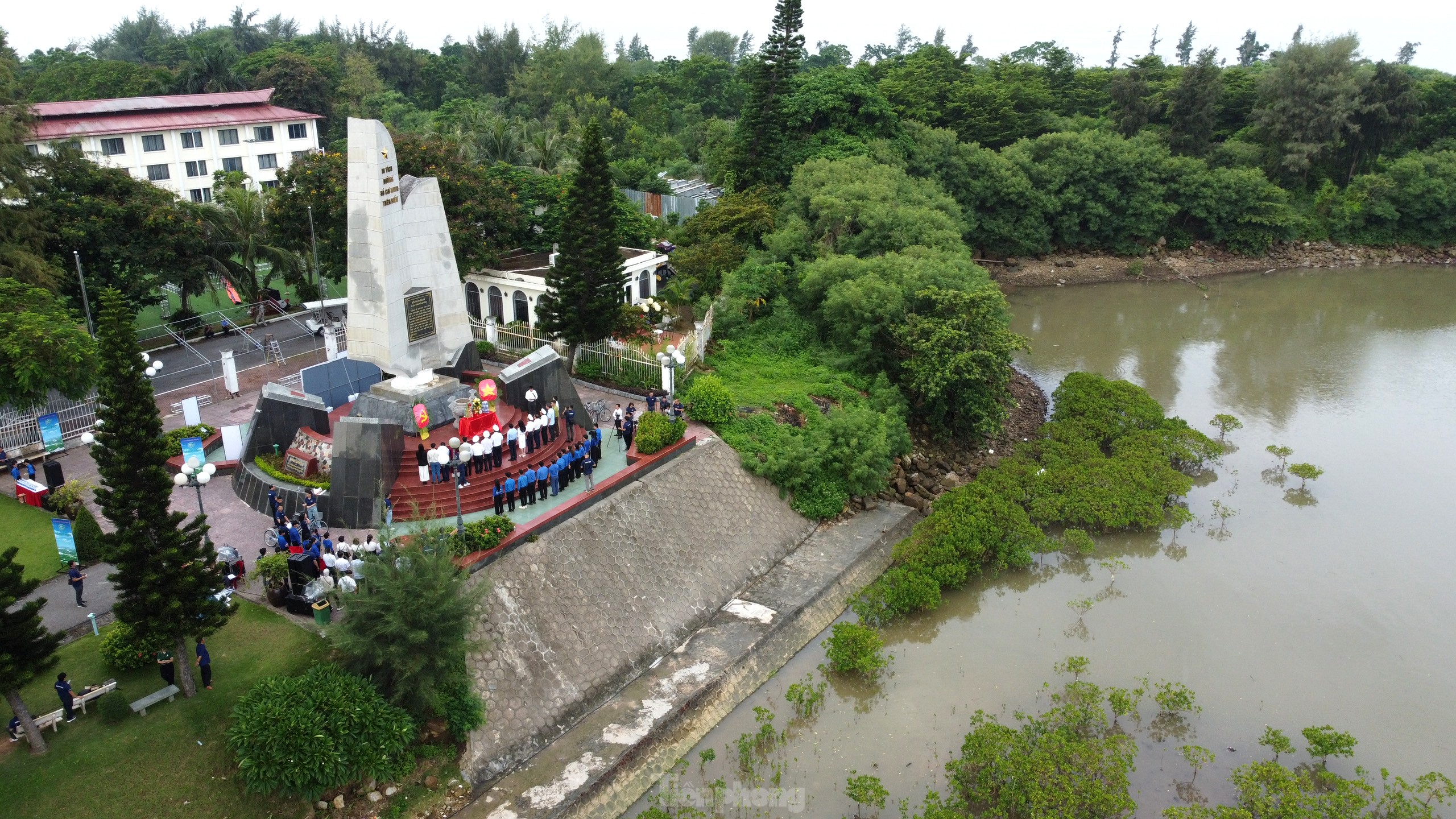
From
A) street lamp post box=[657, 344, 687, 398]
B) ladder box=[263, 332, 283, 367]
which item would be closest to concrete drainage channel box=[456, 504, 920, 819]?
street lamp post box=[657, 344, 687, 398]

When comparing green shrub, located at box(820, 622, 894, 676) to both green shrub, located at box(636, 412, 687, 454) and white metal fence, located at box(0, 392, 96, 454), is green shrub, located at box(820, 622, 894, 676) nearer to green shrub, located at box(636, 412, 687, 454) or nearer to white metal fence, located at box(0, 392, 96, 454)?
green shrub, located at box(636, 412, 687, 454)

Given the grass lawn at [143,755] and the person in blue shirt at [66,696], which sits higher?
the person in blue shirt at [66,696]

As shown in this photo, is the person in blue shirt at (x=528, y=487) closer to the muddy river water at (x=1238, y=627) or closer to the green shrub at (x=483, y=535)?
the green shrub at (x=483, y=535)

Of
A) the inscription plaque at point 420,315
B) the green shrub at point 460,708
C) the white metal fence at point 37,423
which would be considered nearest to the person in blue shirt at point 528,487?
the inscription plaque at point 420,315

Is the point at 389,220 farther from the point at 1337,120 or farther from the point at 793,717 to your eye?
the point at 1337,120

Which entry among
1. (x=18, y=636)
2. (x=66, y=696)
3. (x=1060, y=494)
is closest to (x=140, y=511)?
(x=18, y=636)
